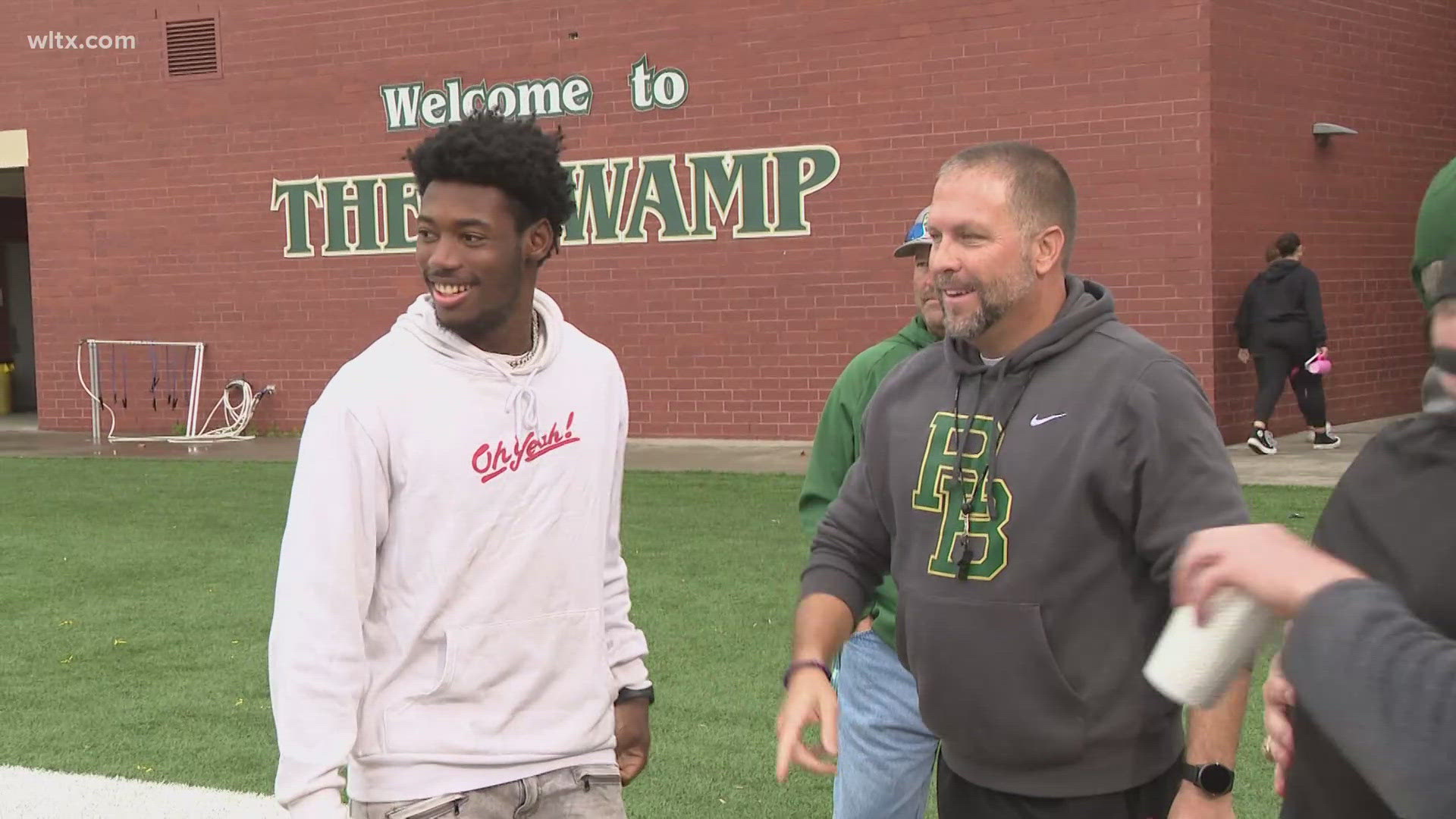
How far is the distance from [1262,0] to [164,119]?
1236 centimetres

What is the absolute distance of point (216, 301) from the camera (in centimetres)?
1977

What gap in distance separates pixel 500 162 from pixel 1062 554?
4.30 ft

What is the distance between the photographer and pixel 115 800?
5.78 m

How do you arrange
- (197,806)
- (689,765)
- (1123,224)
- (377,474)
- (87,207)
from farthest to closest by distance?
1. (87,207)
2. (1123,224)
3. (689,765)
4. (197,806)
5. (377,474)

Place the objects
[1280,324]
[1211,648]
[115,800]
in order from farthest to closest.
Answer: [1280,324], [115,800], [1211,648]

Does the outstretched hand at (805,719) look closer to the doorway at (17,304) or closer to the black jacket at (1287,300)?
the black jacket at (1287,300)

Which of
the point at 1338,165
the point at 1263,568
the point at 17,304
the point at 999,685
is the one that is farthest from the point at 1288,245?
the point at 17,304

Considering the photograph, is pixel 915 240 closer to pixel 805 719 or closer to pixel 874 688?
pixel 874 688

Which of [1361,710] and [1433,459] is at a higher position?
[1433,459]

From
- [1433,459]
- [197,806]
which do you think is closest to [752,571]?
[197,806]

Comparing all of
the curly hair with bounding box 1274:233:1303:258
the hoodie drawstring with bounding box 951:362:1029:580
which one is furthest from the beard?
the curly hair with bounding box 1274:233:1303:258

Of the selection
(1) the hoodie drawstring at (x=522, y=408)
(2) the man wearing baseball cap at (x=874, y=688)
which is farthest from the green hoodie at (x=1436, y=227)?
(2) the man wearing baseball cap at (x=874, y=688)

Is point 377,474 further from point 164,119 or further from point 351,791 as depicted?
point 164,119

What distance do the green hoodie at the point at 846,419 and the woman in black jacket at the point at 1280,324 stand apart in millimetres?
11203
